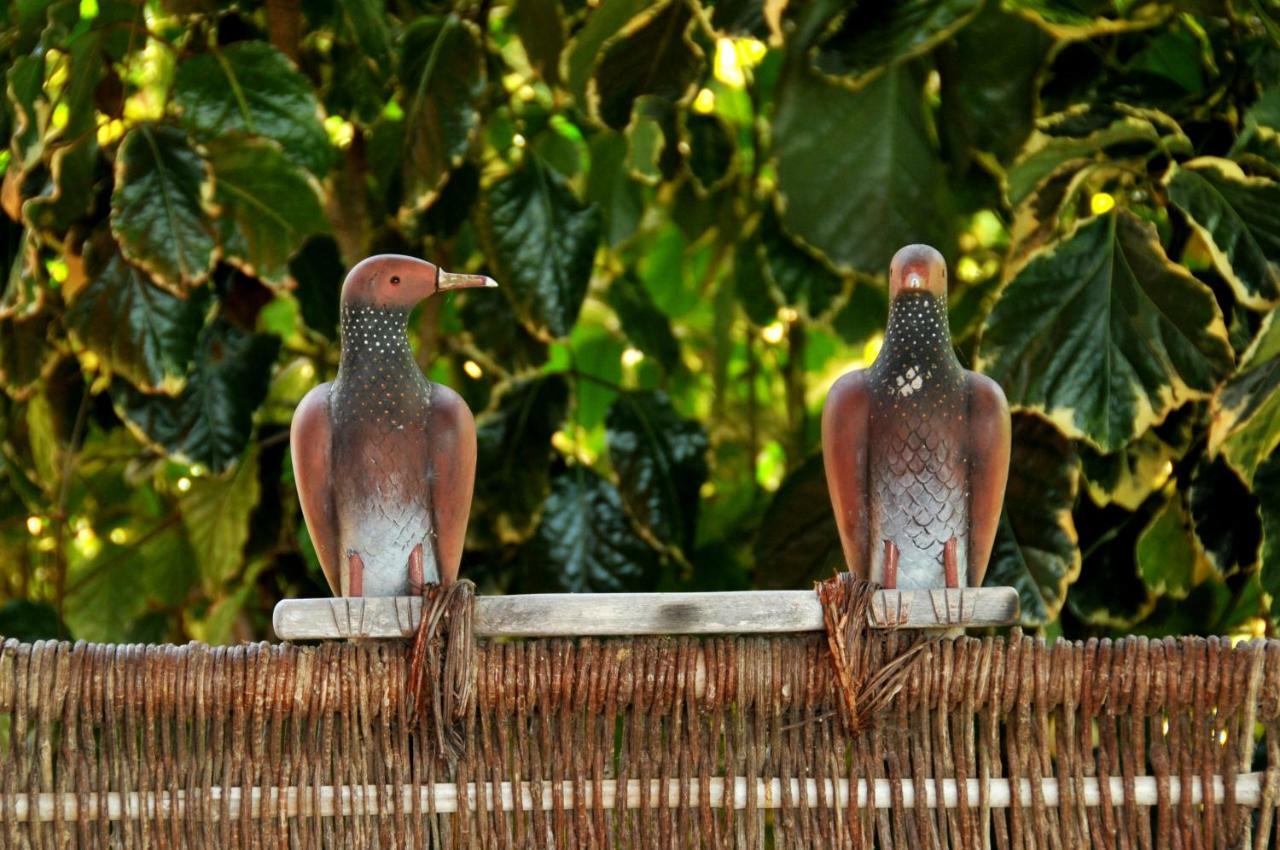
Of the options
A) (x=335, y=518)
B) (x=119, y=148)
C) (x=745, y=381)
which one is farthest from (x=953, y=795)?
(x=745, y=381)

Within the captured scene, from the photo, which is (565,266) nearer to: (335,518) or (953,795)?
(335,518)

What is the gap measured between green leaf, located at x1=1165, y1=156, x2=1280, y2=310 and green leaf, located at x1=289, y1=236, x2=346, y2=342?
72 cm

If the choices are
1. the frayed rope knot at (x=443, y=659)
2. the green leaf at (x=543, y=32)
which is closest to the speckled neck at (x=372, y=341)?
the frayed rope knot at (x=443, y=659)

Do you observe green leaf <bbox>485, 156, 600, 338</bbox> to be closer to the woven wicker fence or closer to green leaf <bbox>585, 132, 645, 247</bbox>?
green leaf <bbox>585, 132, 645, 247</bbox>

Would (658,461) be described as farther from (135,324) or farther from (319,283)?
(135,324)

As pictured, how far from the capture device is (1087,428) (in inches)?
37.5

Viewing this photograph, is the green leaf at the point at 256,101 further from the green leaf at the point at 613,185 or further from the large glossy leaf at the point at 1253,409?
the large glossy leaf at the point at 1253,409

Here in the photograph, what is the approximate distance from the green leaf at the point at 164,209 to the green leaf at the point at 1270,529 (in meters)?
0.78

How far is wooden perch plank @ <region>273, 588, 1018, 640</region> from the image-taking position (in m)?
0.65

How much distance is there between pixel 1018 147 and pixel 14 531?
3.80ft

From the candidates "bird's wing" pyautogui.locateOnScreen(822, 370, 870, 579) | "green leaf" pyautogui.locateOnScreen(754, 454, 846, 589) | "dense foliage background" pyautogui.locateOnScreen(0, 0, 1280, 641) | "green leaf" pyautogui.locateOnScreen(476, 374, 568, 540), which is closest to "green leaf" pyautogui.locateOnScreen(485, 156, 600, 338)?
"dense foliage background" pyautogui.locateOnScreen(0, 0, 1280, 641)

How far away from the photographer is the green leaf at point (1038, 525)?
3.37 feet

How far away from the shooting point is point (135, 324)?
1078 millimetres

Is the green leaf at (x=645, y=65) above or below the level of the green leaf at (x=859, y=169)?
above
